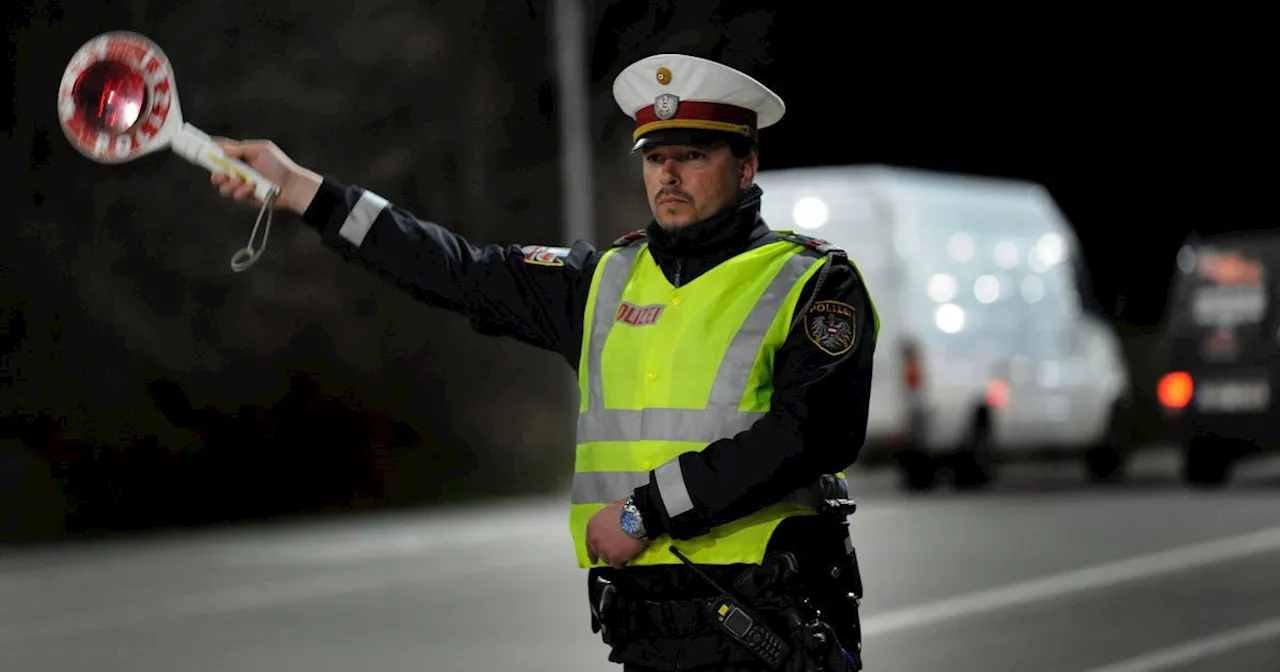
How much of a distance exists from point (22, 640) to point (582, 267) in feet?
23.6

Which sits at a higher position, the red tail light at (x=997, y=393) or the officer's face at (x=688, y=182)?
the officer's face at (x=688, y=182)

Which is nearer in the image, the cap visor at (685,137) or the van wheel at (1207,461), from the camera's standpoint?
the cap visor at (685,137)

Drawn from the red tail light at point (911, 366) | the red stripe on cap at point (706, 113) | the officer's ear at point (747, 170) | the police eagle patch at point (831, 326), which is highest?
the red stripe on cap at point (706, 113)

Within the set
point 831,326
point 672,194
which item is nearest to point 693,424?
point 831,326

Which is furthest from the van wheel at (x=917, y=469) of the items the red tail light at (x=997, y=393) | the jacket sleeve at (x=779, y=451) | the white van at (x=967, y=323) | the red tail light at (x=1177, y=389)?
the jacket sleeve at (x=779, y=451)

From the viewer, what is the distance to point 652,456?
177 inches

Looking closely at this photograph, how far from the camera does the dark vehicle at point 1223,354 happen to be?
19.3 meters

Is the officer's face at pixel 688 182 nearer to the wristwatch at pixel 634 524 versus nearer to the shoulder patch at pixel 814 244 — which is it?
the shoulder patch at pixel 814 244

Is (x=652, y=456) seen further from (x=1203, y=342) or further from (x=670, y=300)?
(x=1203, y=342)

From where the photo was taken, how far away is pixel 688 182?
4.54 meters

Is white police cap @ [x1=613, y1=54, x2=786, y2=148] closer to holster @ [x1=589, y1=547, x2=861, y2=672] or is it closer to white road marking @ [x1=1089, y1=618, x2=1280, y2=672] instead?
holster @ [x1=589, y1=547, x2=861, y2=672]

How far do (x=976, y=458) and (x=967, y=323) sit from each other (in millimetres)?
1203

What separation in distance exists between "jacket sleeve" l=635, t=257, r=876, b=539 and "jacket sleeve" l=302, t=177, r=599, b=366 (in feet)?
1.71

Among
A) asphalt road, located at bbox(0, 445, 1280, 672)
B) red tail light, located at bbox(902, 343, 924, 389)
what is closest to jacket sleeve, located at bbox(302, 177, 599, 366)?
asphalt road, located at bbox(0, 445, 1280, 672)
